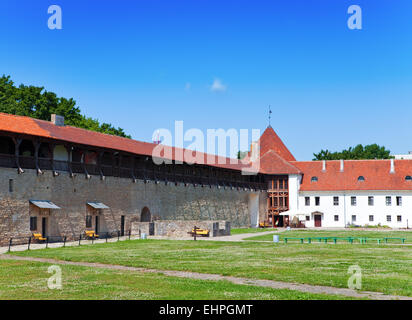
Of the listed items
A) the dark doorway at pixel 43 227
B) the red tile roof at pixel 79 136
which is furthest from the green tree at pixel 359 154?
the dark doorway at pixel 43 227

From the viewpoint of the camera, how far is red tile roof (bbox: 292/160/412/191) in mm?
64688

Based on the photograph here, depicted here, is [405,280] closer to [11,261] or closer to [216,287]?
[216,287]

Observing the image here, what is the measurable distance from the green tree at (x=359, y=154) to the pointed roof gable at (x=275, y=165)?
68.2ft

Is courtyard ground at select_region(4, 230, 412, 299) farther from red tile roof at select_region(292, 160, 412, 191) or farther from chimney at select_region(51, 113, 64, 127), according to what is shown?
red tile roof at select_region(292, 160, 412, 191)

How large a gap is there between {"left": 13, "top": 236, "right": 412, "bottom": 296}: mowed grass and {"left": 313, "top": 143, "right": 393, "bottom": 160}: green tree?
63.5 m

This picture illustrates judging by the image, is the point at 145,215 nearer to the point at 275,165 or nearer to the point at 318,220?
the point at 275,165

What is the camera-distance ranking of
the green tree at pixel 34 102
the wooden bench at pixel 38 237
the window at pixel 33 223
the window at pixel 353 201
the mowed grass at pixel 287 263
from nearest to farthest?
the mowed grass at pixel 287 263, the wooden bench at pixel 38 237, the window at pixel 33 223, the green tree at pixel 34 102, the window at pixel 353 201

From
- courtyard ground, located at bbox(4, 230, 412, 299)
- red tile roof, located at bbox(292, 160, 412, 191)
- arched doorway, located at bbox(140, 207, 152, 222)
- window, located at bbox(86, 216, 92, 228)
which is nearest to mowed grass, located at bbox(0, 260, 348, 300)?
courtyard ground, located at bbox(4, 230, 412, 299)

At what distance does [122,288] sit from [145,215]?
2979 centimetres

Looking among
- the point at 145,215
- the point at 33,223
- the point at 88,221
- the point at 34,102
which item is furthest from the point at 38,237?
the point at 34,102

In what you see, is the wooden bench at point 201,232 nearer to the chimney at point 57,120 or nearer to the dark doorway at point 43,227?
the dark doorway at point 43,227

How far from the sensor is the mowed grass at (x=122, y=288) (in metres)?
12.8

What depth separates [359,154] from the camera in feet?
298

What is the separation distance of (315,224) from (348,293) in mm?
54005
